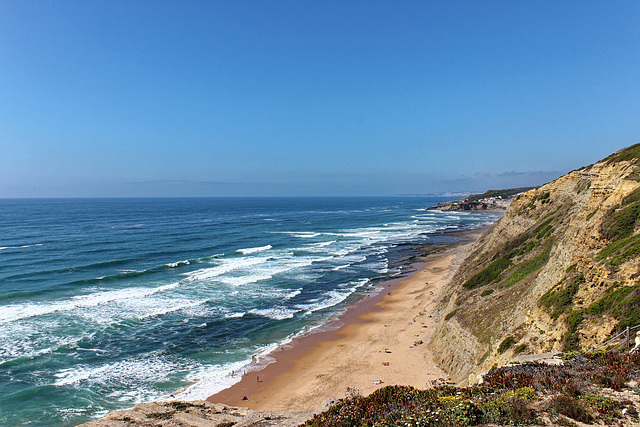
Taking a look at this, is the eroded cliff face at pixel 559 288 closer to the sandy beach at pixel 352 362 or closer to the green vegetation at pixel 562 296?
the green vegetation at pixel 562 296

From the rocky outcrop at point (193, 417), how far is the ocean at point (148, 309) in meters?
7.57

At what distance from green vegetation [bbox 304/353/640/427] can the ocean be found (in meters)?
15.4

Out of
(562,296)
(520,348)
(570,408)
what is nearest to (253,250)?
(520,348)

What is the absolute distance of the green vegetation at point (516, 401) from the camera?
7812 mm

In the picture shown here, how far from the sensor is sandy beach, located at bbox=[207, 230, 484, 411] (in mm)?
21453

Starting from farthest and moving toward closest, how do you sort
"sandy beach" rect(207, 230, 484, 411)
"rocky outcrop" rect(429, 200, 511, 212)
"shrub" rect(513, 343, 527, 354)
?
1. "rocky outcrop" rect(429, 200, 511, 212)
2. "sandy beach" rect(207, 230, 484, 411)
3. "shrub" rect(513, 343, 527, 354)

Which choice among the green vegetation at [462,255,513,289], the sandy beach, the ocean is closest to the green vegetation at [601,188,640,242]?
the green vegetation at [462,255,513,289]

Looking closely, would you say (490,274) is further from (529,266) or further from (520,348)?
(520,348)

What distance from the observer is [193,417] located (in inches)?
517

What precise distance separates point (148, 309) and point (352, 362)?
21.7m

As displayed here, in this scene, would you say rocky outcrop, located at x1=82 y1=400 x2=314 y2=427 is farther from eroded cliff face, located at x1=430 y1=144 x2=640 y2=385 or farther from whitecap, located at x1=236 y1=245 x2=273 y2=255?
whitecap, located at x1=236 y1=245 x2=273 y2=255

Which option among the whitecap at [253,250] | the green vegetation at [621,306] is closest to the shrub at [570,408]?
the green vegetation at [621,306]

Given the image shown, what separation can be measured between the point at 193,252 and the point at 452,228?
7245 cm

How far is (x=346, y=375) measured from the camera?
2383 cm
